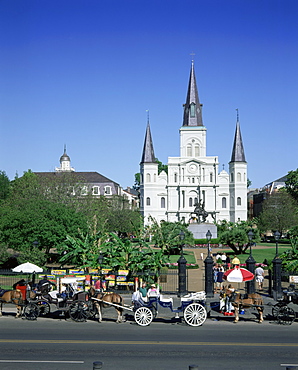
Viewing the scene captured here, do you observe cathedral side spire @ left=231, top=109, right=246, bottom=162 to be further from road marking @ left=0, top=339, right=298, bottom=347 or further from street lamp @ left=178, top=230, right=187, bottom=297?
road marking @ left=0, top=339, right=298, bottom=347

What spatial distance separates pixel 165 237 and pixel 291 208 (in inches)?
1609

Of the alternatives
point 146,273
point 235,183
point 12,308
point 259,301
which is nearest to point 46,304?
point 12,308

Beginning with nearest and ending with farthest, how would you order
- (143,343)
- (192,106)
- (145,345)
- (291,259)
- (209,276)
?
(145,345) < (143,343) < (209,276) < (291,259) < (192,106)

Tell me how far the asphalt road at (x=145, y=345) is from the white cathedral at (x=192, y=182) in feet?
305

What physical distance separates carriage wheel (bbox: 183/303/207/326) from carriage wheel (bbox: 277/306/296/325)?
2695mm

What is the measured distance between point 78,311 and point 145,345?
177 inches

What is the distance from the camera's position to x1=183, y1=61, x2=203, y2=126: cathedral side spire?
11338 cm

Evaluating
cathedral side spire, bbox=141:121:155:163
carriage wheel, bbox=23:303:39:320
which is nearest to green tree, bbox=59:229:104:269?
carriage wheel, bbox=23:303:39:320

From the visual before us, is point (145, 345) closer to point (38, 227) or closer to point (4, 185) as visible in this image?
point (38, 227)

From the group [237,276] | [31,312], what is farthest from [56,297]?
[237,276]

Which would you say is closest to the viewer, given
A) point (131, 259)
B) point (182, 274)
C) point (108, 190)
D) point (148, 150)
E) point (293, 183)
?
point (182, 274)

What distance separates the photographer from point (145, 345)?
13.8m

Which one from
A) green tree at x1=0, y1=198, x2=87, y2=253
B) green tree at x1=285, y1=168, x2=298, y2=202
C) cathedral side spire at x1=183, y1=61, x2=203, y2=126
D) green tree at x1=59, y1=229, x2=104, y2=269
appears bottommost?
green tree at x1=59, y1=229, x2=104, y2=269

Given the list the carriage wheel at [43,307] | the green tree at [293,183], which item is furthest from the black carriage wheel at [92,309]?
the green tree at [293,183]
